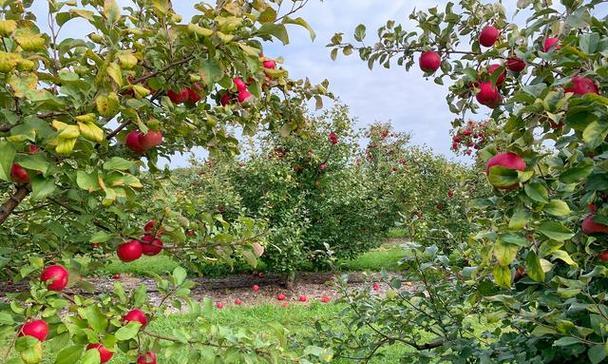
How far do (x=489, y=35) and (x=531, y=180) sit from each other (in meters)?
1.30

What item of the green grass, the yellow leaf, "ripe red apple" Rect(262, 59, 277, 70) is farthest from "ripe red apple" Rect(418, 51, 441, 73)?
the green grass

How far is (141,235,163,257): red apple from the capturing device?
1.89 metres

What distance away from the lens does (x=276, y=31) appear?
4.63 feet

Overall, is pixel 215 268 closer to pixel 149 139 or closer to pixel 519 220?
pixel 149 139

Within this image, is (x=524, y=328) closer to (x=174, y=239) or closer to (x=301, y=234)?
(x=174, y=239)

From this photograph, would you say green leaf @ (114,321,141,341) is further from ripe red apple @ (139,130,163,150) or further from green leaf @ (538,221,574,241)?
green leaf @ (538,221,574,241)

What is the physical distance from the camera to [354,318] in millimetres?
2850

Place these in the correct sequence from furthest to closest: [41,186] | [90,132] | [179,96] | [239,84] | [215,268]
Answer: [215,268]
[239,84]
[179,96]
[41,186]
[90,132]

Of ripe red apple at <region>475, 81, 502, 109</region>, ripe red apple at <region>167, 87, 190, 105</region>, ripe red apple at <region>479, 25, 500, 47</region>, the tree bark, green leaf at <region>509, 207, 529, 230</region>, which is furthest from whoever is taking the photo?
ripe red apple at <region>479, 25, 500, 47</region>

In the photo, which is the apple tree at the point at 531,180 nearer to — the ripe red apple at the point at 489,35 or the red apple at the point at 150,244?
the ripe red apple at the point at 489,35

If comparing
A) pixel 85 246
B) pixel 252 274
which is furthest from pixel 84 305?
pixel 252 274

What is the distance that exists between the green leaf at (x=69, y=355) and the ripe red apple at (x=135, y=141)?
734 mm

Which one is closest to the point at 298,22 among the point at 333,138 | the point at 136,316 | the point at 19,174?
the point at 19,174

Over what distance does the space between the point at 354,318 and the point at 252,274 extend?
29.0 ft
